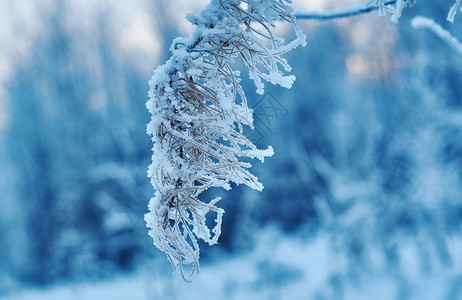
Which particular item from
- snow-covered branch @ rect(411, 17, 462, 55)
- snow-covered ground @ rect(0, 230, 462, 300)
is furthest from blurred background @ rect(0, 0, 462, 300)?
snow-covered branch @ rect(411, 17, 462, 55)

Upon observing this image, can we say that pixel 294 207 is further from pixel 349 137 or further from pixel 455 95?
pixel 455 95

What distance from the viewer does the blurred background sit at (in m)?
7.86

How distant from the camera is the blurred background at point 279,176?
7859 mm

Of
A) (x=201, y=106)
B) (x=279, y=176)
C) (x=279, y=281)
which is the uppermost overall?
(x=279, y=176)

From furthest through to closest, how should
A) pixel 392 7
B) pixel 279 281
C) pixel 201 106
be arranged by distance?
pixel 279 281, pixel 392 7, pixel 201 106

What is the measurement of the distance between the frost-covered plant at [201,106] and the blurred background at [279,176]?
729 centimetres

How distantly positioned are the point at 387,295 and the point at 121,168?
6.24 meters

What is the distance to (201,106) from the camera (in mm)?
778

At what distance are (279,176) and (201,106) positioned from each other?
9450mm

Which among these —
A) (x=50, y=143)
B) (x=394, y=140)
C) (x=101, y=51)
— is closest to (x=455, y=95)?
(x=394, y=140)

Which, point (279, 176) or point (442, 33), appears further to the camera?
point (279, 176)

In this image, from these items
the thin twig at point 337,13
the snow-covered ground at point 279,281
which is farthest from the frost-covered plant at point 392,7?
the snow-covered ground at point 279,281

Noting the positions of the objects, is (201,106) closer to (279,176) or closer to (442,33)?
(442,33)

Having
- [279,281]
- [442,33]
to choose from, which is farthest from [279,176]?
[442,33]
